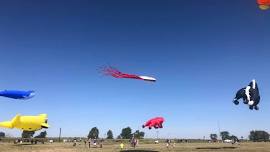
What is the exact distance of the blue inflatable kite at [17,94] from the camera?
2688cm

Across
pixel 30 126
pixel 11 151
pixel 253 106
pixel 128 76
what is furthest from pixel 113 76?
pixel 11 151

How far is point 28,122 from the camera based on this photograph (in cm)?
3112

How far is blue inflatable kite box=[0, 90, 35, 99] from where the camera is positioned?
26875 mm

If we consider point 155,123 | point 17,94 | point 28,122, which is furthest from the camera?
point 155,123

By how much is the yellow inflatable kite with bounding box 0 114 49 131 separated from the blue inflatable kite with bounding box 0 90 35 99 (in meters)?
3.93

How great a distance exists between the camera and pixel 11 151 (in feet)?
151

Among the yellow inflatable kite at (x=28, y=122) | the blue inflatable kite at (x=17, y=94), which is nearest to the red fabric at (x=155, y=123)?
the yellow inflatable kite at (x=28, y=122)

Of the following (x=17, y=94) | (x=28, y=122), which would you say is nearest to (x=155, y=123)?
(x=28, y=122)

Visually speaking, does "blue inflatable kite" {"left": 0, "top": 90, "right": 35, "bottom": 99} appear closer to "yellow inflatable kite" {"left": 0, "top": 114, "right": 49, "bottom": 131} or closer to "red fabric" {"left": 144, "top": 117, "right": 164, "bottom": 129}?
"yellow inflatable kite" {"left": 0, "top": 114, "right": 49, "bottom": 131}

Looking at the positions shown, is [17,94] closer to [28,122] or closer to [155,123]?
[28,122]

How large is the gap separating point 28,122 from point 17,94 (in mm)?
4738

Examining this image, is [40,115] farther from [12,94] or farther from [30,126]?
[12,94]

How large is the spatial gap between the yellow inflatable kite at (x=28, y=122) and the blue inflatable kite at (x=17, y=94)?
3.93 metres

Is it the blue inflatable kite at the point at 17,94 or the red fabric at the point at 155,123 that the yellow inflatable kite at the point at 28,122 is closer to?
the blue inflatable kite at the point at 17,94
